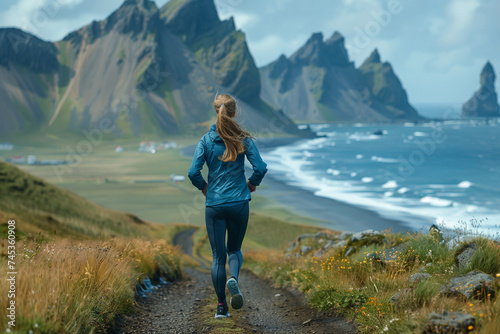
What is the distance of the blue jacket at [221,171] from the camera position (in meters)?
5.21

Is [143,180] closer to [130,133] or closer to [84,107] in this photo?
[130,133]

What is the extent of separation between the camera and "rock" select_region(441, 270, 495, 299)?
452cm

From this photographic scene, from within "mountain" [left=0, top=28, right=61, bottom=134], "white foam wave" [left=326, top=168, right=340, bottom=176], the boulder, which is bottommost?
the boulder

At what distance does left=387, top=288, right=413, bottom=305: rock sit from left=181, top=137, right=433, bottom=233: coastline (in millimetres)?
25842

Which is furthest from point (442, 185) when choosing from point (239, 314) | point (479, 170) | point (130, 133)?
point (130, 133)

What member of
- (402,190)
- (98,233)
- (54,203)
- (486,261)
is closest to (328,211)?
(402,190)

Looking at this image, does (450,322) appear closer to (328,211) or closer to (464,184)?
(328,211)

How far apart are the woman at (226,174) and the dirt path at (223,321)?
62 centimetres

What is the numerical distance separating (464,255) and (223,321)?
126 inches

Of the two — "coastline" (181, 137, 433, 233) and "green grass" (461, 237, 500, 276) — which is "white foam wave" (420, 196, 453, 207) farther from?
"green grass" (461, 237, 500, 276)

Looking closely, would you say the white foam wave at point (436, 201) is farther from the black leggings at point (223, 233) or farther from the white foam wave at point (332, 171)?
the black leggings at point (223, 233)

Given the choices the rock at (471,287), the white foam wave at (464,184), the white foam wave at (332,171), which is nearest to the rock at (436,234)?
the rock at (471,287)

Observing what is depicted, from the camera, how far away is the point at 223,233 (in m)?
5.42

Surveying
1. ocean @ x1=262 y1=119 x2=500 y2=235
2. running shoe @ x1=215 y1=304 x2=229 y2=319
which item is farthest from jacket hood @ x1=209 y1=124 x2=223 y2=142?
ocean @ x1=262 y1=119 x2=500 y2=235
